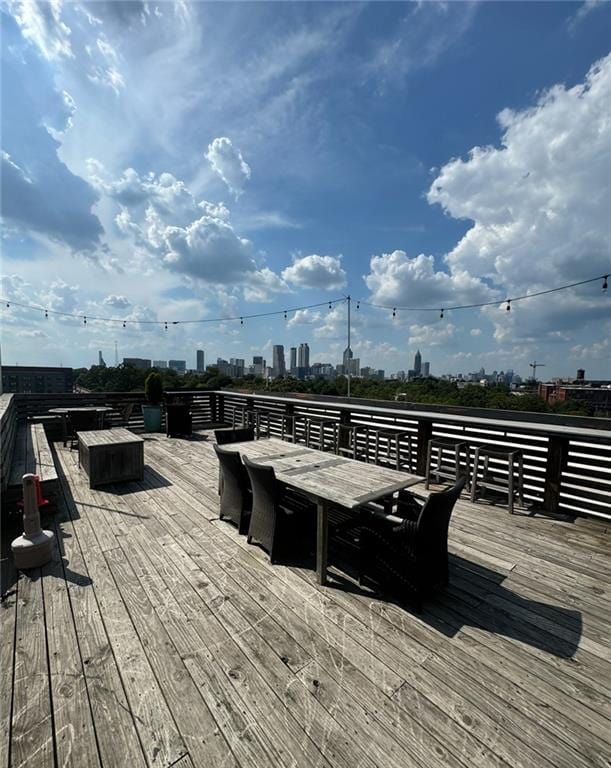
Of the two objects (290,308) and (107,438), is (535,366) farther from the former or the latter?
(107,438)

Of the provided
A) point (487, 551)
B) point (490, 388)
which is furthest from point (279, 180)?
point (490, 388)

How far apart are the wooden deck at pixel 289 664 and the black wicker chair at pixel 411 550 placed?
0.14 meters

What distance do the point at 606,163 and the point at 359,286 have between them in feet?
37.0

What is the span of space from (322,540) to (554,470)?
10.1 ft

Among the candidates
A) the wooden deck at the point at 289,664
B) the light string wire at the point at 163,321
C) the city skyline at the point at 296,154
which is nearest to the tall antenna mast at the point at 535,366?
the city skyline at the point at 296,154

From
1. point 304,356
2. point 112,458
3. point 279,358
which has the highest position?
point 304,356

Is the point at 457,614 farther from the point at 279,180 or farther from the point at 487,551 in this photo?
the point at 279,180

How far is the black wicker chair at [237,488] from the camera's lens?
2914 mm

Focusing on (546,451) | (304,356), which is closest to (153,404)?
(546,451)

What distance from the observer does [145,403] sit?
842 centimetres

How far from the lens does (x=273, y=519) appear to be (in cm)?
253

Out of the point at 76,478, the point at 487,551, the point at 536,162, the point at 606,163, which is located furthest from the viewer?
the point at 536,162

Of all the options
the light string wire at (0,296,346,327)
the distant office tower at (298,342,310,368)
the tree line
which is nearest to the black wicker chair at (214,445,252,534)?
the light string wire at (0,296,346,327)

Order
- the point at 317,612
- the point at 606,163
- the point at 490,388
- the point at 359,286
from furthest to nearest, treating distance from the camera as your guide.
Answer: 1. the point at 490,388
2. the point at 359,286
3. the point at 606,163
4. the point at 317,612
